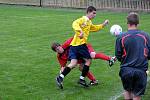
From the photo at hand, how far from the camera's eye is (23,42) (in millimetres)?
16188

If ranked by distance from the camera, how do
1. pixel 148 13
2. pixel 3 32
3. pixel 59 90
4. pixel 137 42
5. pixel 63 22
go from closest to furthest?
1. pixel 137 42
2. pixel 59 90
3. pixel 3 32
4. pixel 63 22
5. pixel 148 13

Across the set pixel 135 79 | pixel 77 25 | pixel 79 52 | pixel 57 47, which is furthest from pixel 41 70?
pixel 135 79

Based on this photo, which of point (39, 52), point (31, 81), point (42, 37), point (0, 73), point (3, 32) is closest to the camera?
point (31, 81)

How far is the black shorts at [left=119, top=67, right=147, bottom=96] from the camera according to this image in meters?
6.58

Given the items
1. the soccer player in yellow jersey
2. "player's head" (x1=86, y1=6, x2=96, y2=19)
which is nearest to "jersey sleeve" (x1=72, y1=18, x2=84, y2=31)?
the soccer player in yellow jersey

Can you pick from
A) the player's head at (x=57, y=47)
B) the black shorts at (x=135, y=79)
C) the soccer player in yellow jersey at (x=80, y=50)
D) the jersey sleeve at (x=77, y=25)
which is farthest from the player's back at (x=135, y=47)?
the player's head at (x=57, y=47)

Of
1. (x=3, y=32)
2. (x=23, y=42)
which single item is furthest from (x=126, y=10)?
(x=23, y=42)

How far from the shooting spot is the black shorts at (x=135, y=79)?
6582 mm

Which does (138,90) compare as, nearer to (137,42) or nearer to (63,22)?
(137,42)

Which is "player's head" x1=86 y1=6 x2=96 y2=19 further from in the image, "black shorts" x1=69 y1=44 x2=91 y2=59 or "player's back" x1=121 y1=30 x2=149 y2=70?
"player's back" x1=121 y1=30 x2=149 y2=70

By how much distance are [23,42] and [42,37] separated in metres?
1.65

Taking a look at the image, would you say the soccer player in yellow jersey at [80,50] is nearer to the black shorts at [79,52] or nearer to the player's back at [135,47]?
the black shorts at [79,52]

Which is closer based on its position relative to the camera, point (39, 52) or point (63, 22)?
point (39, 52)

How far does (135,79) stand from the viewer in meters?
6.64
